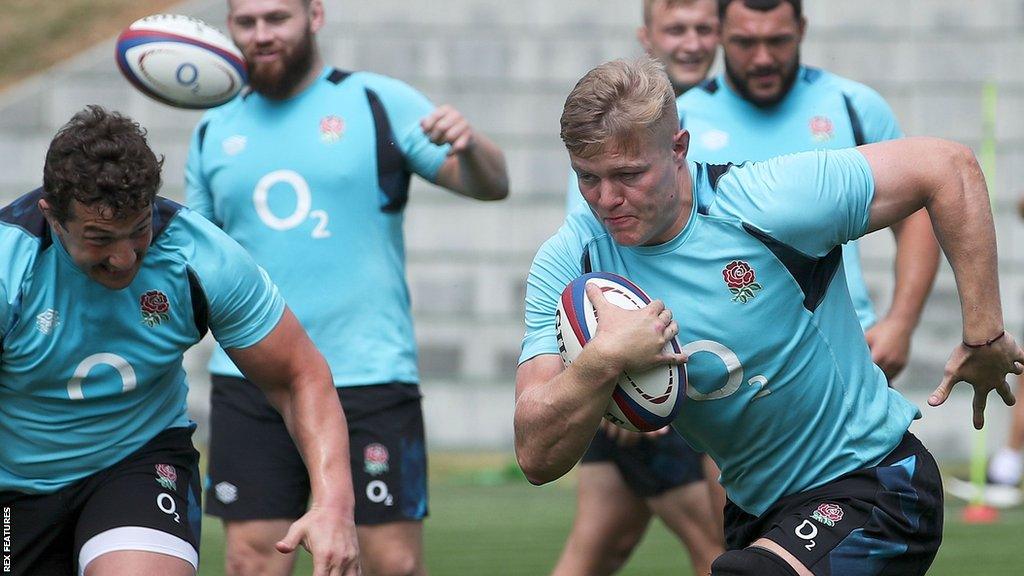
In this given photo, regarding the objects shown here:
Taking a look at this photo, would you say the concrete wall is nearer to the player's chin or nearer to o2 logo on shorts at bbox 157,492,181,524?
o2 logo on shorts at bbox 157,492,181,524

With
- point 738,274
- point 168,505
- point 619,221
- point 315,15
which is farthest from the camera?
point 315,15

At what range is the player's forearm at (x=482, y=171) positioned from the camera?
5.75 m

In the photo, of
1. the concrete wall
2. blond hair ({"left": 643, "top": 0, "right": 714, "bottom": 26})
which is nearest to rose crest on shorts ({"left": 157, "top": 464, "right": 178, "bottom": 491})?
blond hair ({"left": 643, "top": 0, "right": 714, "bottom": 26})

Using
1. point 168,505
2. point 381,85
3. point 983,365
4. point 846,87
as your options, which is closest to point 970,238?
point 983,365

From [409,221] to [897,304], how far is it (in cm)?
976

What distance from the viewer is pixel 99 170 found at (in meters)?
3.90

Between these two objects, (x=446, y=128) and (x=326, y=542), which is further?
(x=446, y=128)

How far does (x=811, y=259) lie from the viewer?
398cm

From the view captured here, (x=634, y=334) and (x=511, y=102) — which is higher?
(x=634, y=334)

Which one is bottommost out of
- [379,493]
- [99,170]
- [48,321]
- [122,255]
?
[379,493]

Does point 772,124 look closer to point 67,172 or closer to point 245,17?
point 245,17

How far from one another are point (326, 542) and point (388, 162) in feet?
7.05

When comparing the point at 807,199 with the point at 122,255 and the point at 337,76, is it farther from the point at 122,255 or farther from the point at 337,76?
the point at 337,76

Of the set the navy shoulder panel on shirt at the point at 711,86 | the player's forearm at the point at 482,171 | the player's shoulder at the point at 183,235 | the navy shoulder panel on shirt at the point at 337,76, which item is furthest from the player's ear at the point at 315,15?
the player's shoulder at the point at 183,235
